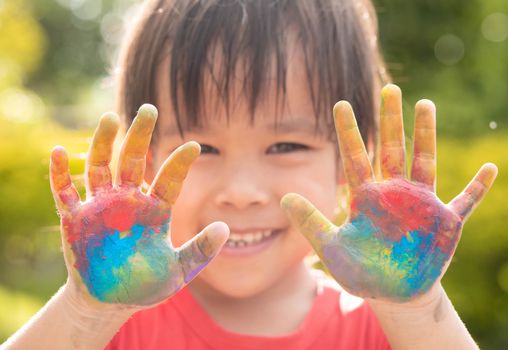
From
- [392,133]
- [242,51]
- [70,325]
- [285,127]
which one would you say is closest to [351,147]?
[392,133]

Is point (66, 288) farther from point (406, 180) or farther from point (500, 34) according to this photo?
point (500, 34)

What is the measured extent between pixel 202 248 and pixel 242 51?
65cm

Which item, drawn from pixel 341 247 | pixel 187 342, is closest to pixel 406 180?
pixel 341 247

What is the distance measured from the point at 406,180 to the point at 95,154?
24.7 inches

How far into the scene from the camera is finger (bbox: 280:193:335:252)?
5.41 ft

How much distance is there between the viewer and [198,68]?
83.2 inches

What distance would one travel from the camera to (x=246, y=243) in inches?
82.4

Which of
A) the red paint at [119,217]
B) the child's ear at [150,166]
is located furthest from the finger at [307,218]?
the child's ear at [150,166]

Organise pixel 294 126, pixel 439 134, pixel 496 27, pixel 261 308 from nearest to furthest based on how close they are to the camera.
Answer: pixel 294 126 → pixel 261 308 → pixel 439 134 → pixel 496 27

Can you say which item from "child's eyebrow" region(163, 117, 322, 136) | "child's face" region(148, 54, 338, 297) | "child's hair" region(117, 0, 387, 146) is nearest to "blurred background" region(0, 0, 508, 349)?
"child's hair" region(117, 0, 387, 146)

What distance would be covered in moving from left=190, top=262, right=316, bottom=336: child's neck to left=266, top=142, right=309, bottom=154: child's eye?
40cm

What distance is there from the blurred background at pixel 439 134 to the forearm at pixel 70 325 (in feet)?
3.56

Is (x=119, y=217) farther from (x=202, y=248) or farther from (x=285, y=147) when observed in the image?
(x=285, y=147)

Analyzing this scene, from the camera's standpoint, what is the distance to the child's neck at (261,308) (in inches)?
86.7
